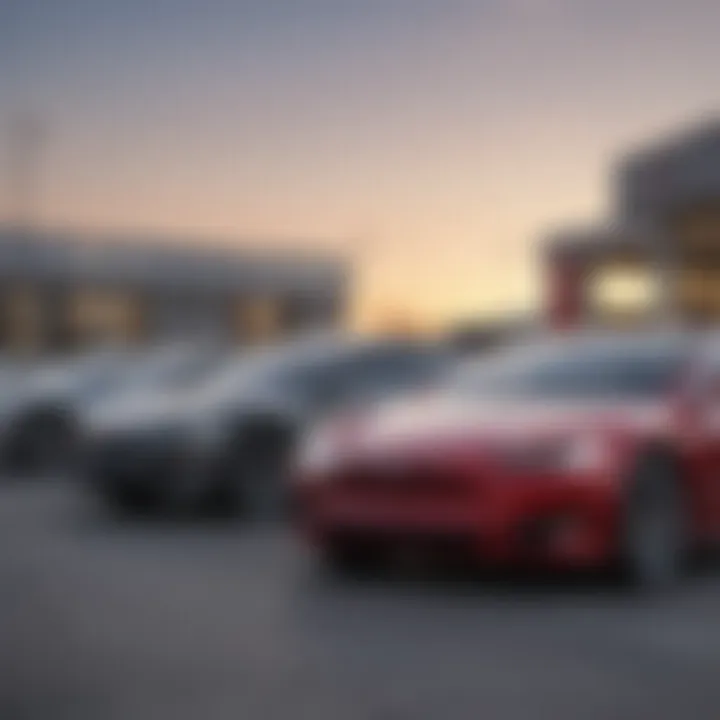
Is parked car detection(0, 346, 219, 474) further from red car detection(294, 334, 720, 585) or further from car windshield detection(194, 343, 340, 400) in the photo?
red car detection(294, 334, 720, 585)

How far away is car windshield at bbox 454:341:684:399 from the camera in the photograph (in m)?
9.25

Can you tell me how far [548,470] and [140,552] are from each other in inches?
97.1

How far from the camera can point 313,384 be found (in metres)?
11.6

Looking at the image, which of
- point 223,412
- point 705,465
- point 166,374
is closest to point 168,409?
point 166,374

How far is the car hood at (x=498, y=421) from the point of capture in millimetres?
8492

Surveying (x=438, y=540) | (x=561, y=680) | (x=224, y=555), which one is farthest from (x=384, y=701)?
(x=224, y=555)

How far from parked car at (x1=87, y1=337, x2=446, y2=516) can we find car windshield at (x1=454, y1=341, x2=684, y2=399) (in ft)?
4.55

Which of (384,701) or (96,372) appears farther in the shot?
(96,372)

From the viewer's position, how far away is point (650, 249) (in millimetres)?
10516

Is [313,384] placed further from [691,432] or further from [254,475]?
[691,432]

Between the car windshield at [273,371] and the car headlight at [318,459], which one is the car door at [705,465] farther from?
the car windshield at [273,371]

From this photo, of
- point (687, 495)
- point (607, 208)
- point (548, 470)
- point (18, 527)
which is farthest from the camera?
point (18, 527)

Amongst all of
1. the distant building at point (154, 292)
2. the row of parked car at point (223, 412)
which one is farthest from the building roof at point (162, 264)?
the row of parked car at point (223, 412)

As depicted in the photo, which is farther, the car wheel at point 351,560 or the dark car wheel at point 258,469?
the dark car wheel at point 258,469
